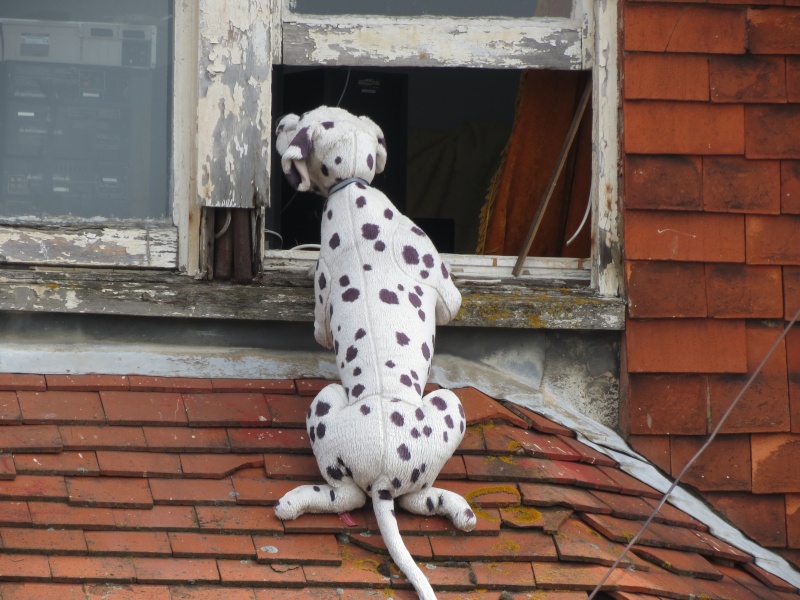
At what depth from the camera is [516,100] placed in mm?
5219

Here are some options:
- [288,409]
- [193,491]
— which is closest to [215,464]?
[193,491]

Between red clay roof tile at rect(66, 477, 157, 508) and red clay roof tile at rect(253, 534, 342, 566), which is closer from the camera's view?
red clay roof tile at rect(253, 534, 342, 566)

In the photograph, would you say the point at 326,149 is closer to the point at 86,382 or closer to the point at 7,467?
the point at 86,382

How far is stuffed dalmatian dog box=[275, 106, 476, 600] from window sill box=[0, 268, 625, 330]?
0.37 metres

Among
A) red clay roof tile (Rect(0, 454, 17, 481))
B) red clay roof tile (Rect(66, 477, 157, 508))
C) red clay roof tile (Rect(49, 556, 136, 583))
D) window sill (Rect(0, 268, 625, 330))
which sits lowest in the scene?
red clay roof tile (Rect(49, 556, 136, 583))

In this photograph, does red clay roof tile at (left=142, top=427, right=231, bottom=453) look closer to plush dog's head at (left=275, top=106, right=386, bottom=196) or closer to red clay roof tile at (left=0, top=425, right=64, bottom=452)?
red clay roof tile at (left=0, top=425, right=64, bottom=452)

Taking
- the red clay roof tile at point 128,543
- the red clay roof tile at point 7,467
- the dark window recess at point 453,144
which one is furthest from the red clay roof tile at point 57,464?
the dark window recess at point 453,144

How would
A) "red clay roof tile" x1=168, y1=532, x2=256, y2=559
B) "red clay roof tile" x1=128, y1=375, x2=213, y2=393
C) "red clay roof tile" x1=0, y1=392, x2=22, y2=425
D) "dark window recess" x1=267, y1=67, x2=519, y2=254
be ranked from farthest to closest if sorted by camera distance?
"dark window recess" x1=267, y1=67, x2=519, y2=254 < "red clay roof tile" x1=128, y1=375, x2=213, y2=393 < "red clay roof tile" x1=0, y1=392, x2=22, y2=425 < "red clay roof tile" x1=168, y1=532, x2=256, y2=559

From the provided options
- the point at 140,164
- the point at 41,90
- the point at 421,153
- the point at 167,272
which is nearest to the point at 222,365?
the point at 167,272

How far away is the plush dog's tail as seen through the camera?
3410 millimetres

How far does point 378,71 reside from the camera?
5.67 meters

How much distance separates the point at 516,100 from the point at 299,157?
1575 millimetres

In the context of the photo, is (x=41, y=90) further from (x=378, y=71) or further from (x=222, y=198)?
(x=378, y=71)

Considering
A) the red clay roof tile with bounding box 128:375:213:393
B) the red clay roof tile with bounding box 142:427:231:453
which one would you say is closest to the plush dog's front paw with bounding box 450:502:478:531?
the red clay roof tile with bounding box 142:427:231:453
